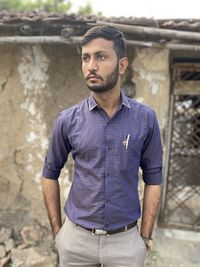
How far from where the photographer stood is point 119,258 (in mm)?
2096

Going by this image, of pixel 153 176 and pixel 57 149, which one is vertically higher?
pixel 57 149

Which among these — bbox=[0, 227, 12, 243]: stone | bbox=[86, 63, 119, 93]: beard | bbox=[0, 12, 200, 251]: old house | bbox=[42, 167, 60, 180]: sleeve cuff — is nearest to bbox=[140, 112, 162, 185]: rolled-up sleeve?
bbox=[86, 63, 119, 93]: beard

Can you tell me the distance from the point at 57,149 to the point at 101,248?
750mm

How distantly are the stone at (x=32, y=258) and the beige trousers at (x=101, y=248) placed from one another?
1.28m

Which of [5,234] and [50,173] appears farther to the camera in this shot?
[5,234]

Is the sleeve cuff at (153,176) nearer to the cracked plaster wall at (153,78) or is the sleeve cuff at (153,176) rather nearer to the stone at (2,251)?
the cracked plaster wall at (153,78)

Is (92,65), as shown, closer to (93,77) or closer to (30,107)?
(93,77)

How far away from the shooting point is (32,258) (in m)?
3.38

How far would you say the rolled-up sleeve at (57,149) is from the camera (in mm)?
2090

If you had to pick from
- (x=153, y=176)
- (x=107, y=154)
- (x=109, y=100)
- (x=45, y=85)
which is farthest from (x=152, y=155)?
(x=45, y=85)

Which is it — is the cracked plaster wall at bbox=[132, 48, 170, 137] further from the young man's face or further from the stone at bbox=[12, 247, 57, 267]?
the stone at bbox=[12, 247, 57, 267]

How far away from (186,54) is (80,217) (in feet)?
8.91

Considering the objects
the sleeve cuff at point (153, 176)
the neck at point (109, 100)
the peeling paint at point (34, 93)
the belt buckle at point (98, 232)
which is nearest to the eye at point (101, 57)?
the neck at point (109, 100)

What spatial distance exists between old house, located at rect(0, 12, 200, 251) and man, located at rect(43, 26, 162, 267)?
57.1 inches
